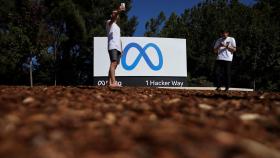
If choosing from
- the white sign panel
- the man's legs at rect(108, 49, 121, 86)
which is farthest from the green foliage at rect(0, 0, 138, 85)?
the man's legs at rect(108, 49, 121, 86)

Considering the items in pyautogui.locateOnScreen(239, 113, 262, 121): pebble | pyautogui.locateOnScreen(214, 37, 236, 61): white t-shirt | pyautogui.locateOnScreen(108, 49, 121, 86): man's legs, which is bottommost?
pyautogui.locateOnScreen(239, 113, 262, 121): pebble

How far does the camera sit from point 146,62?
22.1m

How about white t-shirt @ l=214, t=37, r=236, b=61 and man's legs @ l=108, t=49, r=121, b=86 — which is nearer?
man's legs @ l=108, t=49, r=121, b=86

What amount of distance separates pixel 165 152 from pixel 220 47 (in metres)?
9.42

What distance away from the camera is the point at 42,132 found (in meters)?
2.18

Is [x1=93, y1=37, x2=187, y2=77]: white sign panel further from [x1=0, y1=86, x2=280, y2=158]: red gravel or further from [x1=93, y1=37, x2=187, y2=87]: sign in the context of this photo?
[x1=0, y1=86, x2=280, y2=158]: red gravel

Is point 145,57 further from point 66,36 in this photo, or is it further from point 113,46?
point 66,36

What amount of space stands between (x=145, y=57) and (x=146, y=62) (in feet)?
0.86

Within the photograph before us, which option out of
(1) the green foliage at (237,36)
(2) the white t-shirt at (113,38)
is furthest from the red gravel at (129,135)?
(1) the green foliage at (237,36)

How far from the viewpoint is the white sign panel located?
70.9 ft

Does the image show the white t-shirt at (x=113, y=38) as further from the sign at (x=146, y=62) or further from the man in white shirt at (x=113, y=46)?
the sign at (x=146, y=62)

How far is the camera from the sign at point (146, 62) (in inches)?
848

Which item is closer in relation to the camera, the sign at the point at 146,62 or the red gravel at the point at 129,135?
the red gravel at the point at 129,135

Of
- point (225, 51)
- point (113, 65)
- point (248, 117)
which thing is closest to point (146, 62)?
point (225, 51)
